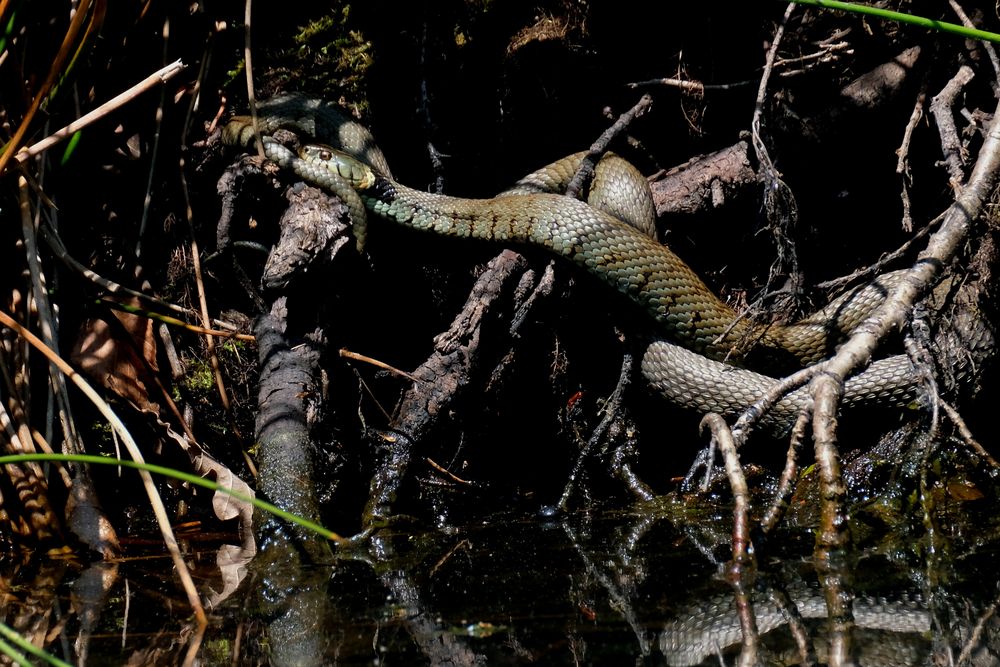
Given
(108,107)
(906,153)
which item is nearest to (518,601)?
(108,107)

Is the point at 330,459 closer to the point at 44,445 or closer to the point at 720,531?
the point at 44,445

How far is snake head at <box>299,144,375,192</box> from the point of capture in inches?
187

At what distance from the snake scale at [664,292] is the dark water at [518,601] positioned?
0.98m

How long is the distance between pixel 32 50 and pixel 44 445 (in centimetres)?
170

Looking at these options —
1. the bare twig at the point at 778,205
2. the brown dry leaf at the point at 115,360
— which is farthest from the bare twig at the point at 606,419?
the brown dry leaf at the point at 115,360

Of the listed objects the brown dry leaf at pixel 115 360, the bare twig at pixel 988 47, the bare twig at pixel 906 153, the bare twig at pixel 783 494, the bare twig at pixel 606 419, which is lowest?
the bare twig at pixel 606 419

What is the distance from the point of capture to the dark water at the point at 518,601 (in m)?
2.29

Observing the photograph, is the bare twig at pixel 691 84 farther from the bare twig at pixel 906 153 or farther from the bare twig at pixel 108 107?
the bare twig at pixel 108 107

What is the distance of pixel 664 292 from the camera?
465 cm

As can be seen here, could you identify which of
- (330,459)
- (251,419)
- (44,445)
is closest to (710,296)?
(330,459)

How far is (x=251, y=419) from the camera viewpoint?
15.7 feet

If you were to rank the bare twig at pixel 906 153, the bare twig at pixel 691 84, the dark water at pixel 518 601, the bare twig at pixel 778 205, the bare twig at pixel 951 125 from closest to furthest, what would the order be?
the dark water at pixel 518 601 < the bare twig at pixel 951 125 < the bare twig at pixel 906 153 < the bare twig at pixel 778 205 < the bare twig at pixel 691 84

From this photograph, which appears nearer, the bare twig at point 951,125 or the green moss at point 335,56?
the bare twig at point 951,125

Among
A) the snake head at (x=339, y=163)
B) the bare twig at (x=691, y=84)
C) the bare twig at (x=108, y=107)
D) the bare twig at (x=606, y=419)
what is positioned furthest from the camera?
the bare twig at (x=691, y=84)
